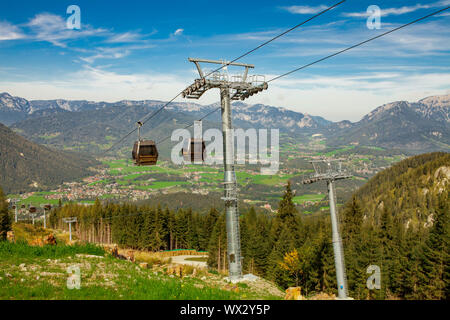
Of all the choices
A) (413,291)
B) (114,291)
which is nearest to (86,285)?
(114,291)

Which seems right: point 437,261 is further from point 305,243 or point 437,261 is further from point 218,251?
point 218,251

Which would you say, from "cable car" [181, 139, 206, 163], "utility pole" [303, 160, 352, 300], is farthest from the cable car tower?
"utility pole" [303, 160, 352, 300]

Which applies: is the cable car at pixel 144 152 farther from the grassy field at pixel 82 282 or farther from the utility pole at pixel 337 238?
the utility pole at pixel 337 238

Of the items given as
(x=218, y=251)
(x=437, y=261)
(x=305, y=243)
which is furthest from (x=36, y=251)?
(x=305, y=243)

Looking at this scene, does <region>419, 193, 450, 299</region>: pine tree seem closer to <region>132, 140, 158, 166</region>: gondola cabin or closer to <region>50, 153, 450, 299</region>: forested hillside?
<region>50, 153, 450, 299</region>: forested hillside

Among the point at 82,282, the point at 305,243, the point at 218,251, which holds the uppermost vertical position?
the point at 82,282
